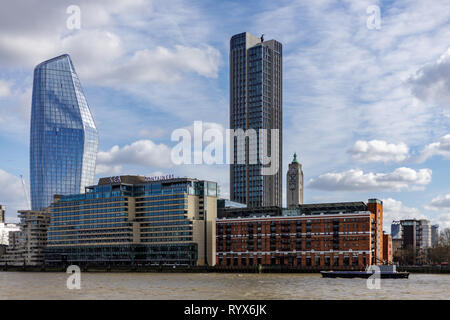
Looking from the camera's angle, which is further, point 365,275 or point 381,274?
point 365,275

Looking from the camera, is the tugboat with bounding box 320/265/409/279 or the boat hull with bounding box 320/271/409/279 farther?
the tugboat with bounding box 320/265/409/279

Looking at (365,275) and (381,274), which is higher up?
(381,274)

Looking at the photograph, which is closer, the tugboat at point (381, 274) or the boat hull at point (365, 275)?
the boat hull at point (365, 275)
